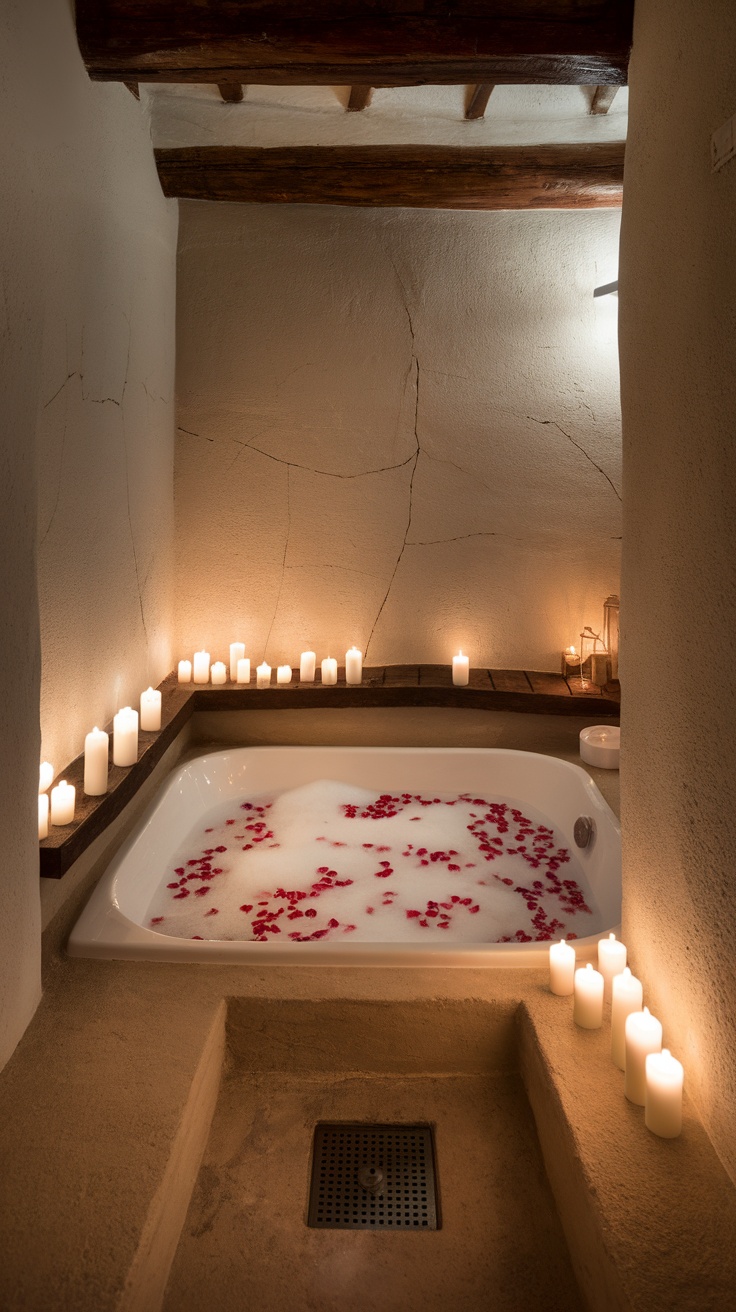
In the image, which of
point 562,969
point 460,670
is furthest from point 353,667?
point 562,969

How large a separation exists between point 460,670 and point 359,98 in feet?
6.40

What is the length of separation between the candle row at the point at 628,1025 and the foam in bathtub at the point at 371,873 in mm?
428

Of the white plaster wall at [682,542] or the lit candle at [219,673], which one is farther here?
the lit candle at [219,673]

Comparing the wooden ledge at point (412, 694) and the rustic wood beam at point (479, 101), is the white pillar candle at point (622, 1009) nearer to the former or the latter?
the wooden ledge at point (412, 694)

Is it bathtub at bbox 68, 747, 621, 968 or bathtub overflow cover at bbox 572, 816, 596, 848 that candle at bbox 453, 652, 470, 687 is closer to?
bathtub at bbox 68, 747, 621, 968

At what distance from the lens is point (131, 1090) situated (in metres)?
1.41

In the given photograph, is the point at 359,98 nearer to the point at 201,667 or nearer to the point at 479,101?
the point at 479,101

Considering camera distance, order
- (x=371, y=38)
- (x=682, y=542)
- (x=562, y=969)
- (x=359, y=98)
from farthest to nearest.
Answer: (x=359, y=98)
(x=371, y=38)
(x=562, y=969)
(x=682, y=542)

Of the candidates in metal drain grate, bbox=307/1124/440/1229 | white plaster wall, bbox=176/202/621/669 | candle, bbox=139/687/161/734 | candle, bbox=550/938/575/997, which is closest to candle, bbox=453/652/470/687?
white plaster wall, bbox=176/202/621/669

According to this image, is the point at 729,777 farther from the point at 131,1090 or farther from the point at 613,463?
the point at 613,463

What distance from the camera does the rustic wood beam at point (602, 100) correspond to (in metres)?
2.74

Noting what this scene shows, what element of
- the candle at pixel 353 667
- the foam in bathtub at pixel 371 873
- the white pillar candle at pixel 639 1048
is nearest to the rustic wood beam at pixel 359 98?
the candle at pixel 353 667

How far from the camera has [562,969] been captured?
1.65m

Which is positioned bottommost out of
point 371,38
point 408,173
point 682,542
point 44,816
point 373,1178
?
point 373,1178
